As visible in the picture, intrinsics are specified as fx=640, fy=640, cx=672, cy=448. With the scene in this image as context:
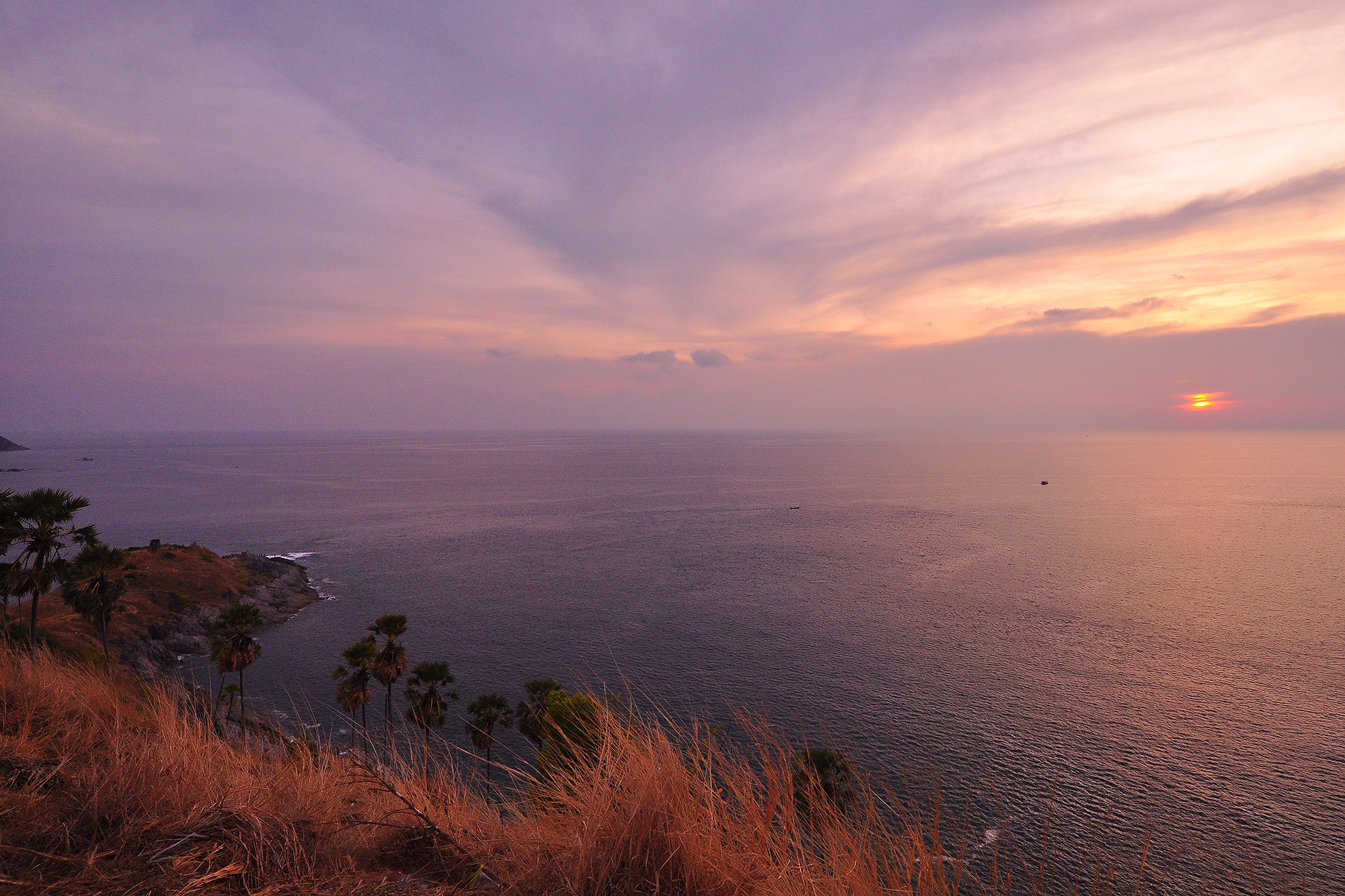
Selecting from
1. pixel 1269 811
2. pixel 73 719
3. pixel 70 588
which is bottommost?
pixel 1269 811

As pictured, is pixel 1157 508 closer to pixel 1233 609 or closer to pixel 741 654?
pixel 1233 609

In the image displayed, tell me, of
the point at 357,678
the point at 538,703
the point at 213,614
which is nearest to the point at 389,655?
the point at 357,678

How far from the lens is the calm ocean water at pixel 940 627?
31.2 metres

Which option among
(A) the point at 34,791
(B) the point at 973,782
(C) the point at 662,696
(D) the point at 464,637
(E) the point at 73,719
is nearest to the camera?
(A) the point at 34,791

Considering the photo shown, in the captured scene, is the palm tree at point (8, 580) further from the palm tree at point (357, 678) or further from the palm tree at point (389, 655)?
the palm tree at point (389, 655)

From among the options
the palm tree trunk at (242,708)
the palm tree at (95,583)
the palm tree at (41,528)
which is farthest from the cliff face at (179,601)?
the palm tree at (41,528)

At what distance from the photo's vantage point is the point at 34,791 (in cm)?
465

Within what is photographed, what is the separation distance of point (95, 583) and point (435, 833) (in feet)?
105

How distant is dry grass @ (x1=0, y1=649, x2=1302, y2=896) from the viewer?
12.2ft

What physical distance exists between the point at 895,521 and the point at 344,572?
3089 inches

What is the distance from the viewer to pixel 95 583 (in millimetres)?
26891

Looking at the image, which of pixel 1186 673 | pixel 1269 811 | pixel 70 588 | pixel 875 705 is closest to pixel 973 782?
pixel 875 705

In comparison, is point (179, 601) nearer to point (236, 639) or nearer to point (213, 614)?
point (213, 614)

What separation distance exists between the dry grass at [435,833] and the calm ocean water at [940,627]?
6.20 feet
